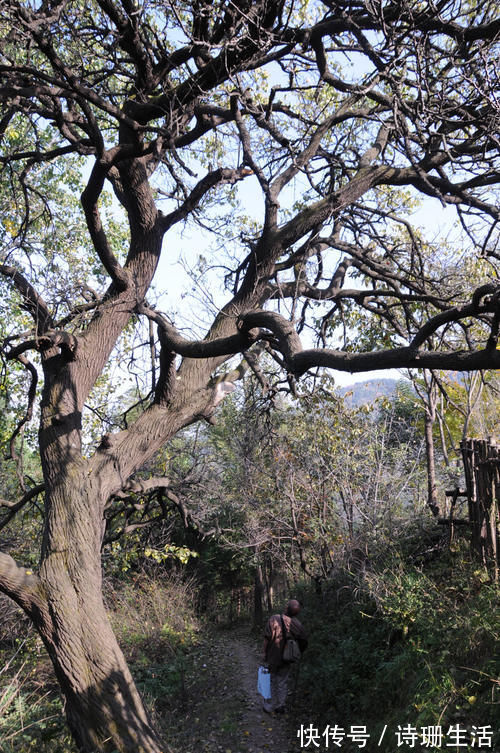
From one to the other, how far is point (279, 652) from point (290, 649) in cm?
16

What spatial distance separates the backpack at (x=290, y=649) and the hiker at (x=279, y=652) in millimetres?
14

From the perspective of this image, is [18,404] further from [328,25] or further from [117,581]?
[328,25]

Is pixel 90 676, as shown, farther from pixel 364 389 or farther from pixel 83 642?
pixel 364 389

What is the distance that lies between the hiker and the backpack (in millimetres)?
14

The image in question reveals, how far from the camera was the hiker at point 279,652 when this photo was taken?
7.96 m

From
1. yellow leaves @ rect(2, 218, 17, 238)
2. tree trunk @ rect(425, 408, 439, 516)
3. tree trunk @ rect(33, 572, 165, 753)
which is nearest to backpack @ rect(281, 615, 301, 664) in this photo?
tree trunk @ rect(425, 408, 439, 516)

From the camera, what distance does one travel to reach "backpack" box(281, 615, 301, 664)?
794 centimetres

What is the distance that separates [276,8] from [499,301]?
4152mm

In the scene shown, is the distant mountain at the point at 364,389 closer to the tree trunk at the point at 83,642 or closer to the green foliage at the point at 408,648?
the green foliage at the point at 408,648

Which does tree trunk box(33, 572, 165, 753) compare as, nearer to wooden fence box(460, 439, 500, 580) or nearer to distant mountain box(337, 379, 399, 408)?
wooden fence box(460, 439, 500, 580)

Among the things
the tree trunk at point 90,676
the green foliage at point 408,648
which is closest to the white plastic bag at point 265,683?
the green foliage at point 408,648

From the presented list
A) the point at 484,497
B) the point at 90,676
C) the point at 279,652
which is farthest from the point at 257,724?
the point at 484,497

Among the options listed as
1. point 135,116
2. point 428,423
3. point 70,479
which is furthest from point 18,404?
point 428,423

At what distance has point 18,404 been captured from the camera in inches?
460
